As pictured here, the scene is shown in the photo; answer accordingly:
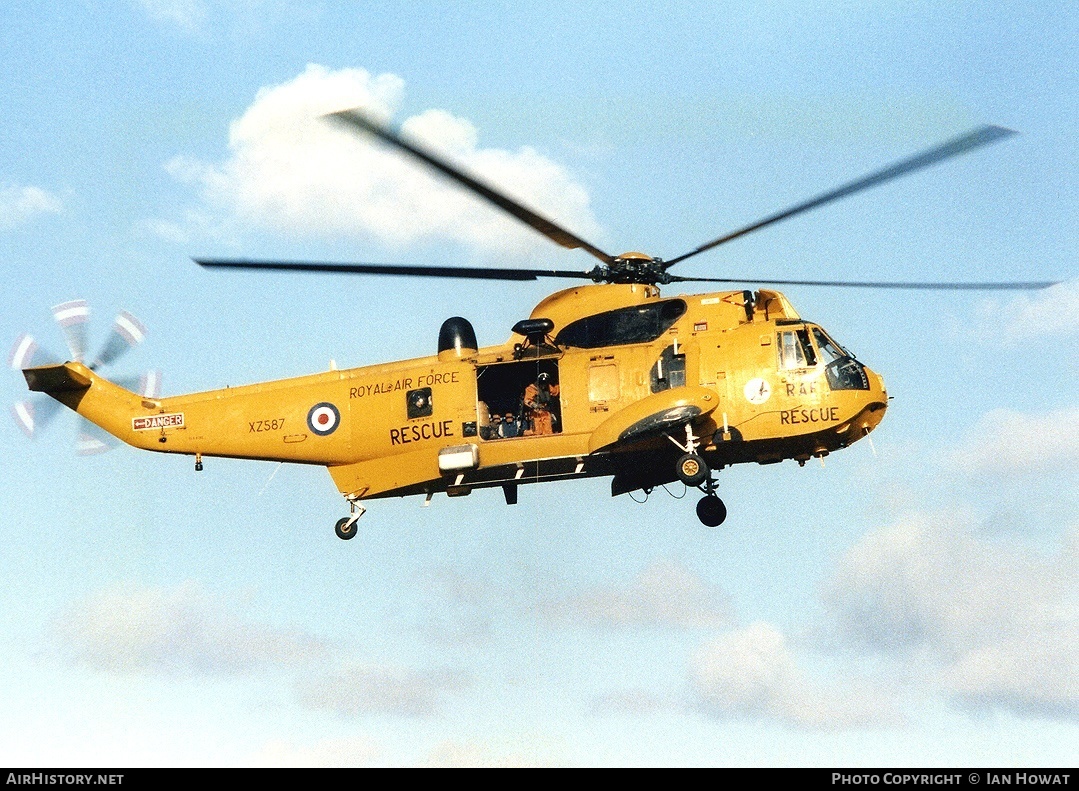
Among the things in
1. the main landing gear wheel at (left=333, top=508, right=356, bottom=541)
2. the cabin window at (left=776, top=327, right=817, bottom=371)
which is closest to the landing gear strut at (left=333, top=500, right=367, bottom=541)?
the main landing gear wheel at (left=333, top=508, right=356, bottom=541)

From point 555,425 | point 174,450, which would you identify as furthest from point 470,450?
point 174,450

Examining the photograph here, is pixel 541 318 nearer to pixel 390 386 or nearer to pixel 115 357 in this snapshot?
pixel 390 386

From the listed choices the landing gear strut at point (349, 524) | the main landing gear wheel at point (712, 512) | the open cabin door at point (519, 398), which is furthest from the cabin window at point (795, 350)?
the landing gear strut at point (349, 524)

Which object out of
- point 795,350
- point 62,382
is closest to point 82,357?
point 62,382

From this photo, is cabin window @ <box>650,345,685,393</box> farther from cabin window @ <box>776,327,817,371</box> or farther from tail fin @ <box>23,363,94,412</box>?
tail fin @ <box>23,363,94,412</box>

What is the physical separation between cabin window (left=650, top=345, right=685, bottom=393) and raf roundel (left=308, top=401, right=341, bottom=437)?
586cm

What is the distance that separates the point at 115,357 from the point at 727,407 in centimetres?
1171

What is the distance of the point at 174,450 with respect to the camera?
27.5 meters

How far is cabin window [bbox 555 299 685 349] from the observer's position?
997 inches

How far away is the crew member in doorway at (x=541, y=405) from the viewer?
25.2 meters

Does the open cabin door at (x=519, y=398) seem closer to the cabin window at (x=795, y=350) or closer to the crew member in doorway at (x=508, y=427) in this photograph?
the crew member in doorway at (x=508, y=427)

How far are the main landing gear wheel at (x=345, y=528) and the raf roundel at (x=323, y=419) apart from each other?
1.60 metres

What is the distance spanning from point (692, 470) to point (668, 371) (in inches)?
70.1
